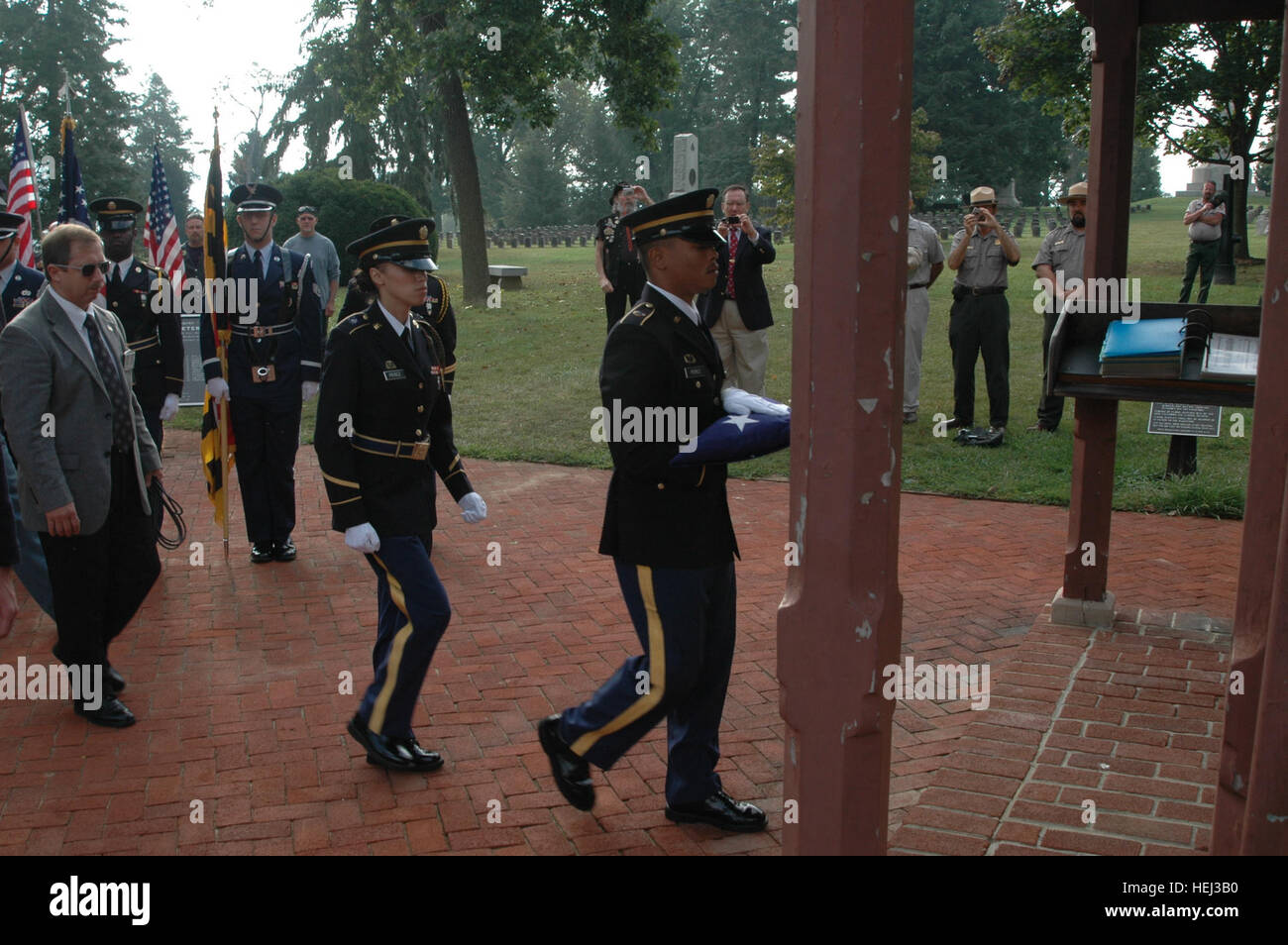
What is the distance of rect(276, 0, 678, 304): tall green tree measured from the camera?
69.6ft

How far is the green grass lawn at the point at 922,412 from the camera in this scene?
919cm

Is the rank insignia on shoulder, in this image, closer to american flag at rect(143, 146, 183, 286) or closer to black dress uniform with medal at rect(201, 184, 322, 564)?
black dress uniform with medal at rect(201, 184, 322, 564)

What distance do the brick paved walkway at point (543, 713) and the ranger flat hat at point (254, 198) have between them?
230cm

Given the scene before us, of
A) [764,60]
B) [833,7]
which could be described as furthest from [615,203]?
[764,60]

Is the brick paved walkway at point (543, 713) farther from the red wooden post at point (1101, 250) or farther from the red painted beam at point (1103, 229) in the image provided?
the red painted beam at point (1103, 229)

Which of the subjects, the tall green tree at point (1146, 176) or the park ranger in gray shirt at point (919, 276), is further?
the tall green tree at point (1146, 176)

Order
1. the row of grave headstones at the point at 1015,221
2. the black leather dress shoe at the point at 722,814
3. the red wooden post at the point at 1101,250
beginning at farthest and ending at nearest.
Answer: the row of grave headstones at the point at 1015,221, the red wooden post at the point at 1101,250, the black leather dress shoe at the point at 722,814

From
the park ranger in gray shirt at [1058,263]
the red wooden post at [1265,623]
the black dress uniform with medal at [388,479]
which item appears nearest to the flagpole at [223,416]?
the black dress uniform with medal at [388,479]

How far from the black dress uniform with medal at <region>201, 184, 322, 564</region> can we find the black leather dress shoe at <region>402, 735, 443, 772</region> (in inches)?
132

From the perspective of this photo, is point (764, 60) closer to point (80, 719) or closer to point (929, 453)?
point (929, 453)

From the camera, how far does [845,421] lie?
8.77 feet

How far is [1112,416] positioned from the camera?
20.2ft

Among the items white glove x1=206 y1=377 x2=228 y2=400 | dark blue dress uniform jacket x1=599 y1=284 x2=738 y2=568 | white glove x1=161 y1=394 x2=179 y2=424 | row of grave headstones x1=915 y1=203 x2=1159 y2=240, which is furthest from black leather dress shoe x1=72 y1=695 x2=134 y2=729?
row of grave headstones x1=915 y1=203 x2=1159 y2=240

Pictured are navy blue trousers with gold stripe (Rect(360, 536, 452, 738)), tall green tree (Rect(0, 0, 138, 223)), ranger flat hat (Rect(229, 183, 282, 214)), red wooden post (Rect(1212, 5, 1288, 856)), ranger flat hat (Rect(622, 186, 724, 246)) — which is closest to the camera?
red wooden post (Rect(1212, 5, 1288, 856))
